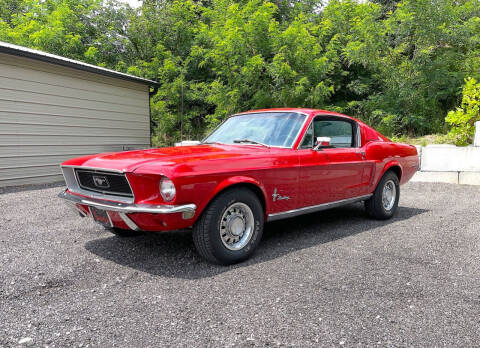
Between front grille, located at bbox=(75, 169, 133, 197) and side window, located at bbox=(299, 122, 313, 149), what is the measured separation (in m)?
1.99

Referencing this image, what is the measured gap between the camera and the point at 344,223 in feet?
16.9

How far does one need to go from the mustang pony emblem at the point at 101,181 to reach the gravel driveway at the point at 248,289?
0.76m

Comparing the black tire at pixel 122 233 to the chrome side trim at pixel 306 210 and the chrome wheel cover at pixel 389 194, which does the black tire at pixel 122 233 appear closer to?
the chrome side trim at pixel 306 210

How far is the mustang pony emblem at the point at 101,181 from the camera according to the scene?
3.33 meters

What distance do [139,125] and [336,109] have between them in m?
6.59

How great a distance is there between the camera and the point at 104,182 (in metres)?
3.35

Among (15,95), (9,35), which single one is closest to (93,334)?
(15,95)

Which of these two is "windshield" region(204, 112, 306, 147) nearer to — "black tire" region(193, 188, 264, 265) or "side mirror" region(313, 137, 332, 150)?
"side mirror" region(313, 137, 332, 150)

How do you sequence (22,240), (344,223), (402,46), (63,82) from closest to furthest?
(22,240)
(344,223)
(63,82)
(402,46)

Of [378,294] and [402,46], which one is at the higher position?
[402,46]

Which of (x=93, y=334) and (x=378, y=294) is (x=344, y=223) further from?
(x=93, y=334)

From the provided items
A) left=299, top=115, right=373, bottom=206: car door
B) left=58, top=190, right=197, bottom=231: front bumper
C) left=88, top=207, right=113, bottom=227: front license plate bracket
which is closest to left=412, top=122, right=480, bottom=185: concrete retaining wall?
left=299, top=115, right=373, bottom=206: car door

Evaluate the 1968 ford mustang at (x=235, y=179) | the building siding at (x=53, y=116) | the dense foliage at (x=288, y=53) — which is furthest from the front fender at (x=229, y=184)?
the dense foliage at (x=288, y=53)

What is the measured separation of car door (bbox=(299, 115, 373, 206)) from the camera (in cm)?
407
